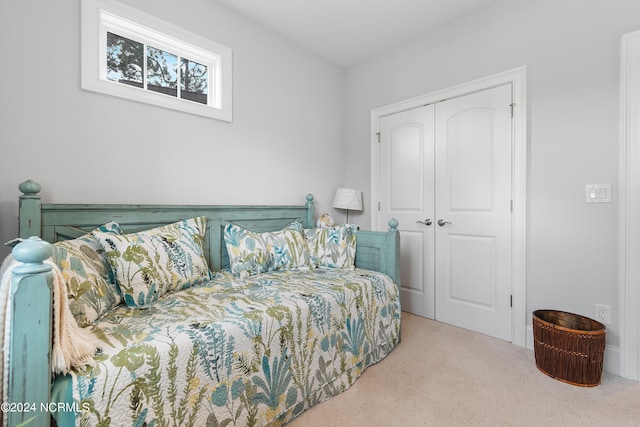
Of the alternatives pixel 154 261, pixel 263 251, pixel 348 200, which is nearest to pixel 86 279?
pixel 154 261

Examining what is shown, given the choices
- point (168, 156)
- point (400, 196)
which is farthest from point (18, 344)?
point (400, 196)

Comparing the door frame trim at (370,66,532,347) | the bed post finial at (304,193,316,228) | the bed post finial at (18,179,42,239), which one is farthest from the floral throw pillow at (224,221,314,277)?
the door frame trim at (370,66,532,347)

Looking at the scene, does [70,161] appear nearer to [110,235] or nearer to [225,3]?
[110,235]

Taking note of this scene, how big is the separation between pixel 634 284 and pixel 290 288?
1.99 m

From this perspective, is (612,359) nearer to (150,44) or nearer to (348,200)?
(348,200)

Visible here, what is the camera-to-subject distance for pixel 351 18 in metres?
2.46

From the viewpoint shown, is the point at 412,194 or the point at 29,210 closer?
the point at 29,210

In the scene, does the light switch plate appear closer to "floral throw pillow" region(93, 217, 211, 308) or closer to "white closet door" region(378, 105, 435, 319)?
"white closet door" region(378, 105, 435, 319)

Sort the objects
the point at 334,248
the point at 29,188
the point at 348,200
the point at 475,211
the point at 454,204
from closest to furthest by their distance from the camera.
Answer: the point at 29,188 < the point at 334,248 < the point at 475,211 < the point at 454,204 < the point at 348,200

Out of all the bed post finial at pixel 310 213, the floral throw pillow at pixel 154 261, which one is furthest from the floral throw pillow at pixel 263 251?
the bed post finial at pixel 310 213

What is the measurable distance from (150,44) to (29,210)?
1.29 meters

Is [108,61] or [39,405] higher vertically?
[108,61]

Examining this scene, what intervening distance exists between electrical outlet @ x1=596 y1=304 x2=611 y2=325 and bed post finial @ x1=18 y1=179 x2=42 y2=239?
10.5 feet

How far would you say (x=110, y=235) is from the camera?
4.83 ft
